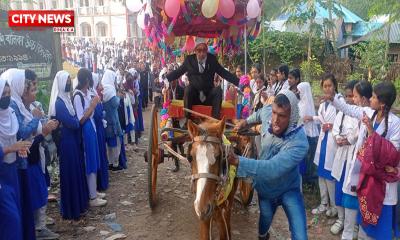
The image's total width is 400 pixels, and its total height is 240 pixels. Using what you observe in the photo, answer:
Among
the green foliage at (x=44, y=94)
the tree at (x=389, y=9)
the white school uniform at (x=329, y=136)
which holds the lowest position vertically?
the white school uniform at (x=329, y=136)

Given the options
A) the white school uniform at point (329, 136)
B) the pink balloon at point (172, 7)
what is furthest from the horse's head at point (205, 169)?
the white school uniform at point (329, 136)

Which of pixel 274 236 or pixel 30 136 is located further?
pixel 274 236

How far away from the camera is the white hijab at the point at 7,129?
12.2 feet

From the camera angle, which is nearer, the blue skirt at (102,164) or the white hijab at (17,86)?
the white hijab at (17,86)

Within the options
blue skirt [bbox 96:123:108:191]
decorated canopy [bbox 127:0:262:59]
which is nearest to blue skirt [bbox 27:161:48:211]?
blue skirt [bbox 96:123:108:191]

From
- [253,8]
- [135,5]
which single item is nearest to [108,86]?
[135,5]

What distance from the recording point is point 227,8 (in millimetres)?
5129

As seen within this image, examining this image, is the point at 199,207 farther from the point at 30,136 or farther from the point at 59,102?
the point at 59,102

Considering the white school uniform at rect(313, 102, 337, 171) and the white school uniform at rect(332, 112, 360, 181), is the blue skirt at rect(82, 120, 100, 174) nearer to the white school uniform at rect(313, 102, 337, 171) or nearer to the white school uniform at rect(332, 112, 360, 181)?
the white school uniform at rect(313, 102, 337, 171)

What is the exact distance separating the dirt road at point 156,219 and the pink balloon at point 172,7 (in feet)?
9.82

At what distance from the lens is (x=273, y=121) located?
11.0ft

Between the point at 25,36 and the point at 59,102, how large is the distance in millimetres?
4335

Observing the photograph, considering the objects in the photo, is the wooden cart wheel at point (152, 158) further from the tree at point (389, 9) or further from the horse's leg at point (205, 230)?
the tree at point (389, 9)

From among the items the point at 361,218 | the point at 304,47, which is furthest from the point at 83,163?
the point at 304,47
